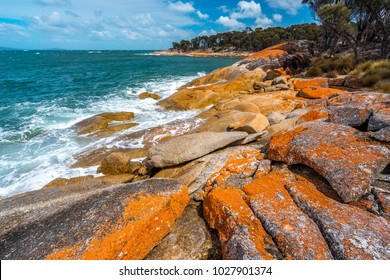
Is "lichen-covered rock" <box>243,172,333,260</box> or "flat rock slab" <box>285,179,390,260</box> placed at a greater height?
"flat rock slab" <box>285,179,390,260</box>

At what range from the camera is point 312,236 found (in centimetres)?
282

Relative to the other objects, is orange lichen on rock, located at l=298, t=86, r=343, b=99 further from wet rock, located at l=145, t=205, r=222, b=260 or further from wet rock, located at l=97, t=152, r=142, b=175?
wet rock, located at l=145, t=205, r=222, b=260

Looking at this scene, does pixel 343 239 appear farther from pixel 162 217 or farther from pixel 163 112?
pixel 163 112

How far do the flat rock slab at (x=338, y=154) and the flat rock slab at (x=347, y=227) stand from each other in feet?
0.91

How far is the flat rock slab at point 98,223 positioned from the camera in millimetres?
3133

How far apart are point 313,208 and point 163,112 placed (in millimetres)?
15192

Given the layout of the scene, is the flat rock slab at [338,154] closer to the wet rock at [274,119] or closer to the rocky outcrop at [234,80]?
the wet rock at [274,119]

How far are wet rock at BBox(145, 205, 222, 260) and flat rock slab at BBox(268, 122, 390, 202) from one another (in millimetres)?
2302

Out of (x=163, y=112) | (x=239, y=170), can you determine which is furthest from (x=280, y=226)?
(x=163, y=112)

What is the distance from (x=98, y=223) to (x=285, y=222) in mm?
3061

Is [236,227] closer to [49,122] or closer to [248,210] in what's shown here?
[248,210]

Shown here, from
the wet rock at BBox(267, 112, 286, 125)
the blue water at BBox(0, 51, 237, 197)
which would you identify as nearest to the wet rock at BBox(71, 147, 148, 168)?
the blue water at BBox(0, 51, 237, 197)

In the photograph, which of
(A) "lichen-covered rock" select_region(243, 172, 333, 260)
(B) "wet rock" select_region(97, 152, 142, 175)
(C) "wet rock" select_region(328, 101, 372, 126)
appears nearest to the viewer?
(A) "lichen-covered rock" select_region(243, 172, 333, 260)

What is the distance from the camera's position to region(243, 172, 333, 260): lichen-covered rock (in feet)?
8.80
